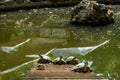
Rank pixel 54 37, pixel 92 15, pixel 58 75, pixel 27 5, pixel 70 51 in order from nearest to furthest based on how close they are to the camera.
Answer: pixel 58 75
pixel 70 51
pixel 54 37
pixel 92 15
pixel 27 5

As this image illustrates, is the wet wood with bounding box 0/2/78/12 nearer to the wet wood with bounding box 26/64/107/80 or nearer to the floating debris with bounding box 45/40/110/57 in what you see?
the floating debris with bounding box 45/40/110/57

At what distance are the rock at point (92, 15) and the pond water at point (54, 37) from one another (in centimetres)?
36

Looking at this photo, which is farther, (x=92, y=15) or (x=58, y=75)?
(x=92, y=15)

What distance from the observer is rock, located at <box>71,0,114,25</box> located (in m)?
15.9

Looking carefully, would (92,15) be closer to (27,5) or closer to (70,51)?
(70,51)

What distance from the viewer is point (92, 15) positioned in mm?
16062

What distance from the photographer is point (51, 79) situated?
761 centimetres

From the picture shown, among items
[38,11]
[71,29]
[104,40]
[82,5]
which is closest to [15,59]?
[104,40]

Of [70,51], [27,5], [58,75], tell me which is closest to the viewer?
[58,75]

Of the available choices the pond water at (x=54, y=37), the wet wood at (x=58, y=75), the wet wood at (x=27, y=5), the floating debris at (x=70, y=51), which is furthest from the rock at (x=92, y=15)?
the wet wood at (x=58, y=75)

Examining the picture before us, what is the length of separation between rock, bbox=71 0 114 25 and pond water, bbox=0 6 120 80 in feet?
1.18

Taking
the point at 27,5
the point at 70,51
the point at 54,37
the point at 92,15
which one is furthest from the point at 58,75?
the point at 27,5

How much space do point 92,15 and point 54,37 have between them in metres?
2.97

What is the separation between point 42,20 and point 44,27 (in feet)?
6.03
